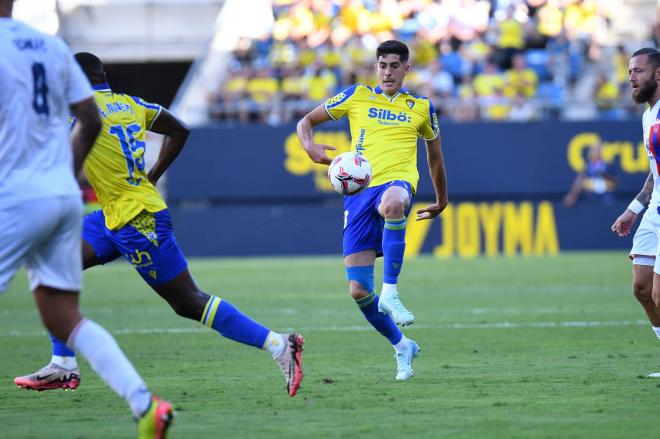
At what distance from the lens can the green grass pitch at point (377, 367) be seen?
21.1 feet

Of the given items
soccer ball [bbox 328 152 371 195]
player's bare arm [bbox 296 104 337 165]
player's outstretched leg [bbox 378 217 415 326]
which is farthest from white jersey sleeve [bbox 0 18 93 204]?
player's outstretched leg [bbox 378 217 415 326]

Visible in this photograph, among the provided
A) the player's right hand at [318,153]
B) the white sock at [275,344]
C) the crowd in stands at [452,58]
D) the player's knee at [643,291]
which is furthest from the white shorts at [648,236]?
the crowd in stands at [452,58]

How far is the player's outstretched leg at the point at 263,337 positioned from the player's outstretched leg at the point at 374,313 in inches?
52.5

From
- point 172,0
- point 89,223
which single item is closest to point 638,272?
point 89,223

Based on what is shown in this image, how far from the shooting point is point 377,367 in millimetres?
9055

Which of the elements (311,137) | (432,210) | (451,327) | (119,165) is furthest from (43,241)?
(451,327)

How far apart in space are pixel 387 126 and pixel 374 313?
1.43 meters

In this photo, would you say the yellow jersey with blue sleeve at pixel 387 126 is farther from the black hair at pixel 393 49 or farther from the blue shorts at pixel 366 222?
the black hair at pixel 393 49

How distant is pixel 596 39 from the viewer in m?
28.4

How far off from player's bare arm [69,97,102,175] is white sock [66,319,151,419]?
0.78 m

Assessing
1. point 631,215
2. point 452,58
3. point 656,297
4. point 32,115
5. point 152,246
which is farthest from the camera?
point 452,58

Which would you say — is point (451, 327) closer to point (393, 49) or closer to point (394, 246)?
point (394, 246)

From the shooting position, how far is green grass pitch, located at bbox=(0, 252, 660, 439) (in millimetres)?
6418

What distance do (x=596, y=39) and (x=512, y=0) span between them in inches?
86.1
